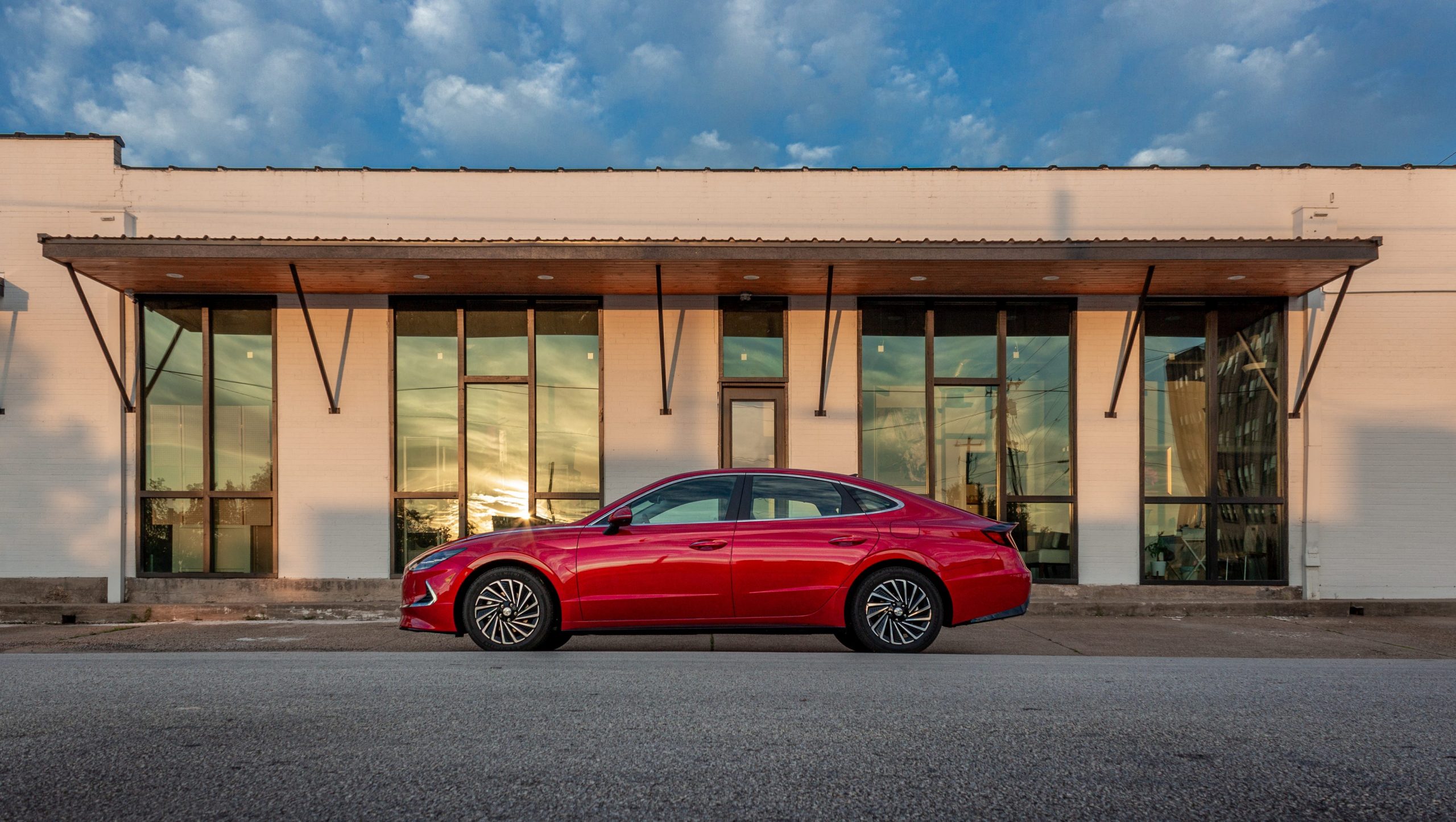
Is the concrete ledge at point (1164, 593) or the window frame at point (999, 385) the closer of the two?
the concrete ledge at point (1164, 593)

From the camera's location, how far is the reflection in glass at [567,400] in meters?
12.5

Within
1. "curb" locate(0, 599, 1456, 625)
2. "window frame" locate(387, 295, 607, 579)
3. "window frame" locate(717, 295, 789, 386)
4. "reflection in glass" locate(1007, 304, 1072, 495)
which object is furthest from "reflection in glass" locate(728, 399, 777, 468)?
"curb" locate(0, 599, 1456, 625)

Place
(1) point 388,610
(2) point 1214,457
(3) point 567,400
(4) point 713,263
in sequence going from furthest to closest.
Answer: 1. (3) point 567,400
2. (2) point 1214,457
3. (1) point 388,610
4. (4) point 713,263

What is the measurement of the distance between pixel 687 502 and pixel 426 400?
6.50 metres

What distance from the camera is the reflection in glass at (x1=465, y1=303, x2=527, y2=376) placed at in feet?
41.4

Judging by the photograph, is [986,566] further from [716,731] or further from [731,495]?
[716,731]

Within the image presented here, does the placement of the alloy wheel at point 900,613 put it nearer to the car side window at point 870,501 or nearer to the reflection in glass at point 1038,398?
the car side window at point 870,501

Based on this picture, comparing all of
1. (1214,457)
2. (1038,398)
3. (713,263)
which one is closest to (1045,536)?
(1038,398)

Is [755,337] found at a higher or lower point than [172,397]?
higher

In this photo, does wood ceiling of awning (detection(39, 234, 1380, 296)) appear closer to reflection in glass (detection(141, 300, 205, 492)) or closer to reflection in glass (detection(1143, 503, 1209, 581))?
reflection in glass (detection(141, 300, 205, 492))

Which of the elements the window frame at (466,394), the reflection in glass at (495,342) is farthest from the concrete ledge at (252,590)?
the reflection in glass at (495,342)

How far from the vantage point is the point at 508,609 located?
705cm

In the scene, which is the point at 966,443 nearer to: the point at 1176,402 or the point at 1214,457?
the point at 1176,402

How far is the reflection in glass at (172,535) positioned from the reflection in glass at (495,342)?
3.97 metres
